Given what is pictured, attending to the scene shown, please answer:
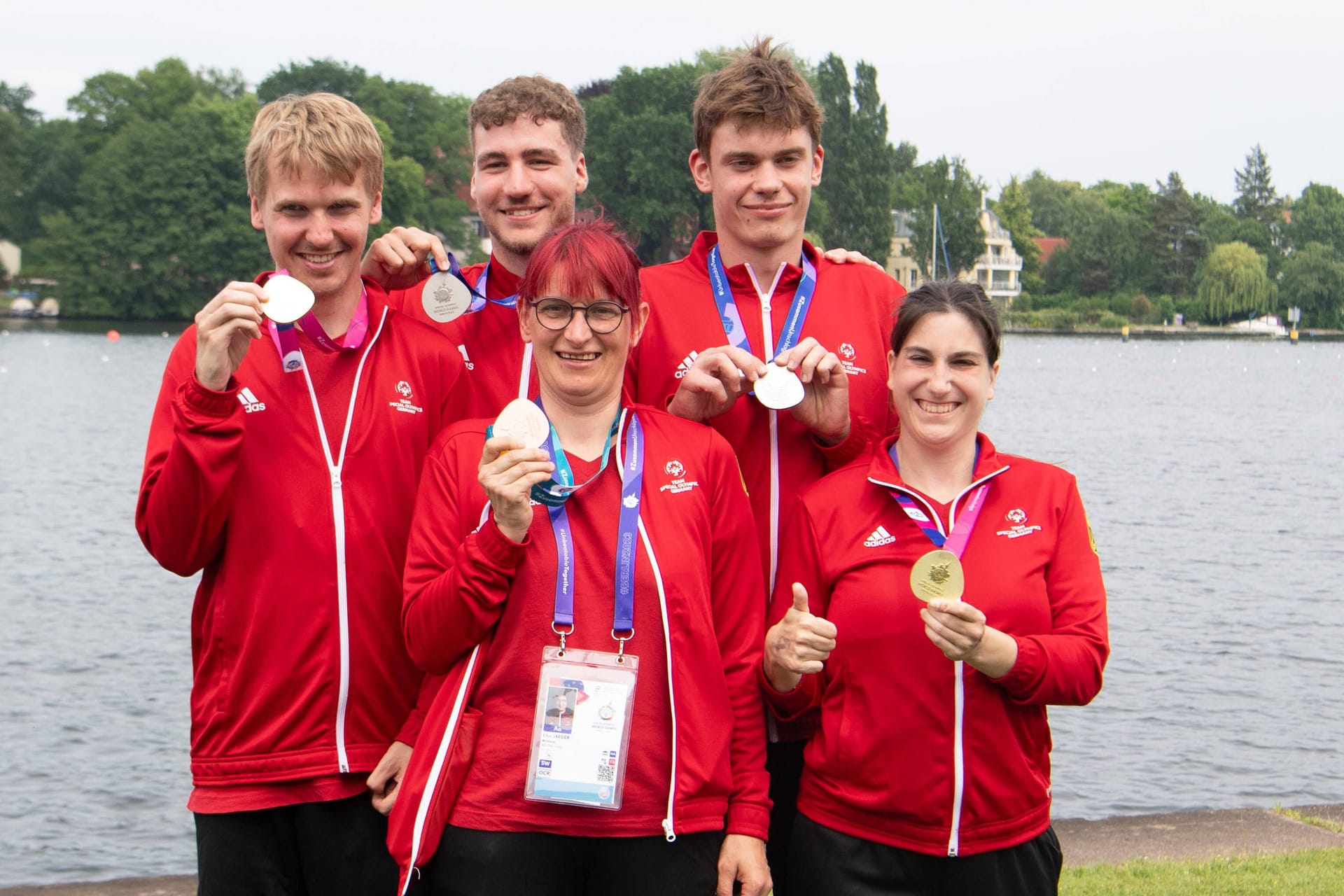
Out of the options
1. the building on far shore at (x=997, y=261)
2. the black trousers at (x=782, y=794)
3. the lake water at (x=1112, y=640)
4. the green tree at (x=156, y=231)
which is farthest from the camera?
the building on far shore at (x=997, y=261)

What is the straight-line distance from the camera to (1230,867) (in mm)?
6516

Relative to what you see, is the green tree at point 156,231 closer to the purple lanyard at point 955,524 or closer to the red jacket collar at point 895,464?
the red jacket collar at point 895,464

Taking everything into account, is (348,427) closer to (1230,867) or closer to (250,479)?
(250,479)

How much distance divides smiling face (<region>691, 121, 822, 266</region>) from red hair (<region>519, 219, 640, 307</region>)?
0.73 meters

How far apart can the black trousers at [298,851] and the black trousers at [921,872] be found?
3.88 feet

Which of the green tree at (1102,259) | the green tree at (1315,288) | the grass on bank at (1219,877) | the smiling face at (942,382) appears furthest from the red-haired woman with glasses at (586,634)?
the green tree at (1315,288)

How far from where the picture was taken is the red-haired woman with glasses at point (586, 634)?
3145 millimetres

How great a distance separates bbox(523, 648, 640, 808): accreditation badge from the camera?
10.3 ft

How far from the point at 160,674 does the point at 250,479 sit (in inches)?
432

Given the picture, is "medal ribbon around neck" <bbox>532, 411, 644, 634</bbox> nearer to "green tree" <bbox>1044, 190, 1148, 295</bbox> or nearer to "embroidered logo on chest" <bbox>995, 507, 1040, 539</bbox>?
"embroidered logo on chest" <bbox>995, 507, 1040, 539</bbox>

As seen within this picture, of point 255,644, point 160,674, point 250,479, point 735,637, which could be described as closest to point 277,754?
point 255,644

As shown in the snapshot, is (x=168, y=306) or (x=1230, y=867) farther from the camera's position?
(x=168, y=306)

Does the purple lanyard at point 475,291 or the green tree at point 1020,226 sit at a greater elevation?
the green tree at point 1020,226

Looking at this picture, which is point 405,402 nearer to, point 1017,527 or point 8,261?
point 1017,527
